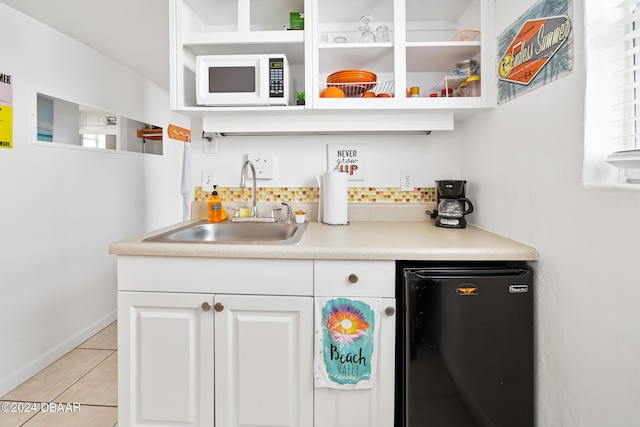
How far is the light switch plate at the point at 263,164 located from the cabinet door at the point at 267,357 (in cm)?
88

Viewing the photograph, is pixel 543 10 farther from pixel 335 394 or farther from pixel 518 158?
pixel 335 394

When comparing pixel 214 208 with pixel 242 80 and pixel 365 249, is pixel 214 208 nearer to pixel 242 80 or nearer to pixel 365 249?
pixel 242 80

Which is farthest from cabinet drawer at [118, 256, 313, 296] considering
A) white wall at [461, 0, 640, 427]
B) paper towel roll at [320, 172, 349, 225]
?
white wall at [461, 0, 640, 427]

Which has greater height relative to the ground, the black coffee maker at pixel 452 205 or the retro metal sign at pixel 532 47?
the retro metal sign at pixel 532 47

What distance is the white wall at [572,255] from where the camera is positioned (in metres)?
0.83

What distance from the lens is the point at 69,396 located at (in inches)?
71.7

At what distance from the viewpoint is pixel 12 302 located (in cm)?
197

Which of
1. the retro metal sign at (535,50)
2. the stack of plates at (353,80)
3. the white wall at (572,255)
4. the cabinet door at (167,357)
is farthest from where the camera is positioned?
the stack of plates at (353,80)

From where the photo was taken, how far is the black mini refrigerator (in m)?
1.14

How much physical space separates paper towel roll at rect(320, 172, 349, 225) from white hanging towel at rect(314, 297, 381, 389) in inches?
23.2

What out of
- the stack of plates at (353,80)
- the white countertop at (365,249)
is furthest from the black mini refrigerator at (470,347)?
the stack of plates at (353,80)

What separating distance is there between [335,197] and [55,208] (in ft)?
6.58

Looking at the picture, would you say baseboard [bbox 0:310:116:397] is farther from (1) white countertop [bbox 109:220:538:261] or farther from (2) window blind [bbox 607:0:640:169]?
(2) window blind [bbox 607:0:640:169]

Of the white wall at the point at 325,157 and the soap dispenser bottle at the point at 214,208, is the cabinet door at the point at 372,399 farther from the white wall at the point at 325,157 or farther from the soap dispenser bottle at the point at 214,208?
the soap dispenser bottle at the point at 214,208
